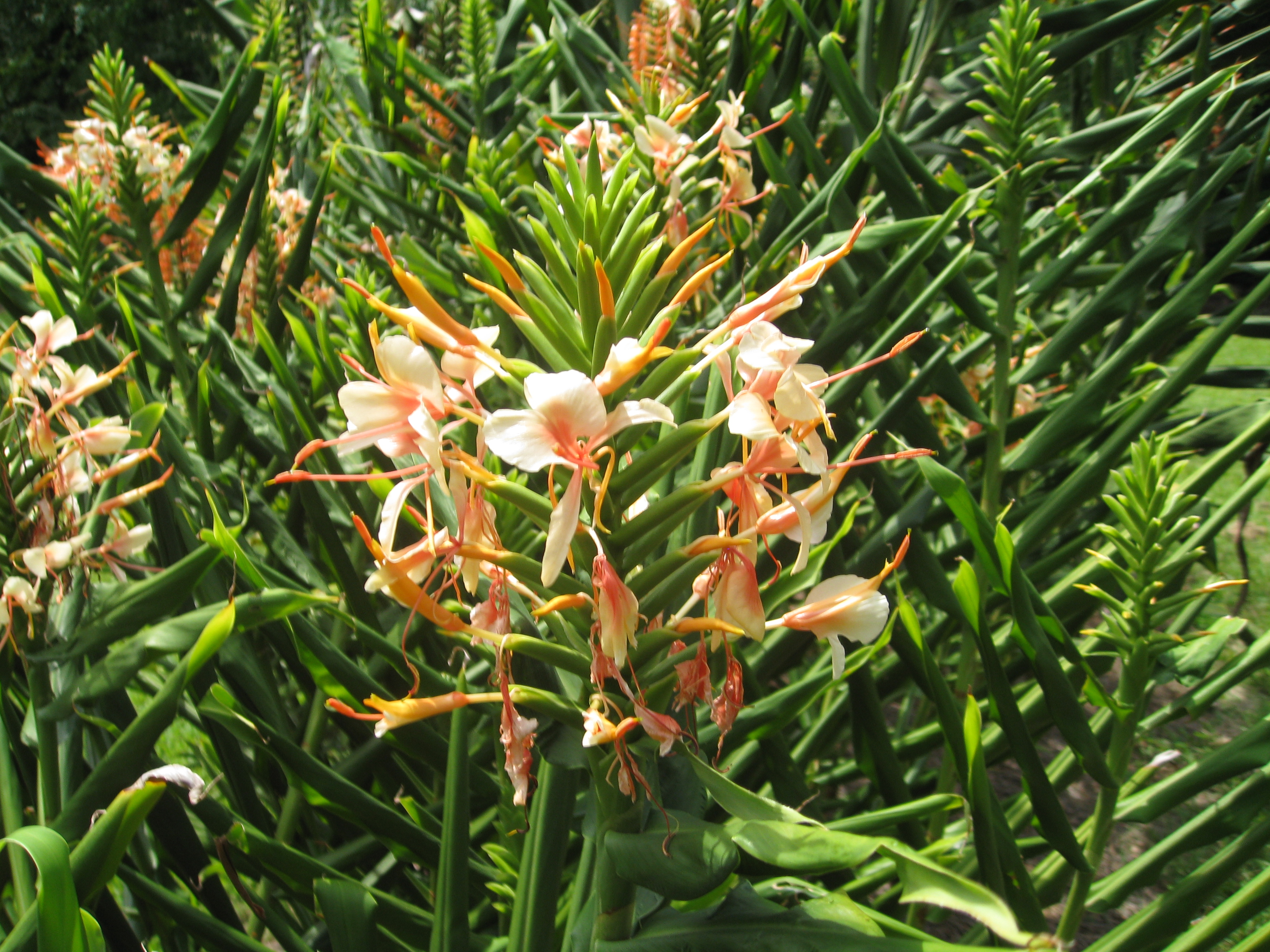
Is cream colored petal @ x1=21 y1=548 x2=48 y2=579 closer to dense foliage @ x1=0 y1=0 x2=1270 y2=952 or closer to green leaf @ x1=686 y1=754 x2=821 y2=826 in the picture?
dense foliage @ x1=0 y1=0 x2=1270 y2=952

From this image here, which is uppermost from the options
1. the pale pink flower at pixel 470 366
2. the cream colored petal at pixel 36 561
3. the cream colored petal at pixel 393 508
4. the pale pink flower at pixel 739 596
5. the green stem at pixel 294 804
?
the pale pink flower at pixel 470 366

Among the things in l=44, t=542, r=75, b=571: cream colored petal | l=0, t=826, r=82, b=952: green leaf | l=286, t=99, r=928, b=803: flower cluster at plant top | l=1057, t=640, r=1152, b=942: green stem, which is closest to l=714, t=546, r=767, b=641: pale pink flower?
l=286, t=99, r=928, b=803: flower cluster at plant top

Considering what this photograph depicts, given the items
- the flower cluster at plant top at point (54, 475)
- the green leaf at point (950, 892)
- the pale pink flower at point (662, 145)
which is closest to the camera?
the green leaf at point (950, 892)

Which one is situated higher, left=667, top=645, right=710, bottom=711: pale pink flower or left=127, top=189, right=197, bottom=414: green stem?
left=127, top=189, right=197, bottom=414: green stem

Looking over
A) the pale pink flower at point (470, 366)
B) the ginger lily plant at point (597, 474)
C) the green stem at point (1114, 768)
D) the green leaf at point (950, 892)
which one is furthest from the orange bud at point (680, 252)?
the green stem at point (1114, 768)

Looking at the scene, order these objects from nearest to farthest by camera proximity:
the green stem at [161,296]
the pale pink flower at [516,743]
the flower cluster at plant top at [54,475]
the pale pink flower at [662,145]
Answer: the pale pink flower at [516,743] < the flower cluster at plant top at [54,475] < the pale pink flower at [662,145] < the green stem at [161,296]

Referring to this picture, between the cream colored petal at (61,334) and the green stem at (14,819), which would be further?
the cream colored petal at (61,334)

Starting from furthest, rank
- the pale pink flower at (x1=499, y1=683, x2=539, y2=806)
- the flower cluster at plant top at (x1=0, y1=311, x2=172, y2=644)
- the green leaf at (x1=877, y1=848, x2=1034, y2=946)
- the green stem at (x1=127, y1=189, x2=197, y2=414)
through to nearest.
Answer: the green stem at (x1=127, y1=189, x2=197, y2=414), the flower cluster at plant top at (x1=0, y1=311, x2=172, y2=644), the pale pink flower at (x1=499, y1=683, x2=539, y2=806), the green leaf at (x1=877, y1=848, x2=1034, y2=946)

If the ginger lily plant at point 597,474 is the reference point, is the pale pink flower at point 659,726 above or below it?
below

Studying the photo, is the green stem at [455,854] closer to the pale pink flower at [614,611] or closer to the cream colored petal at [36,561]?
the pale pink flower at [614,611]
